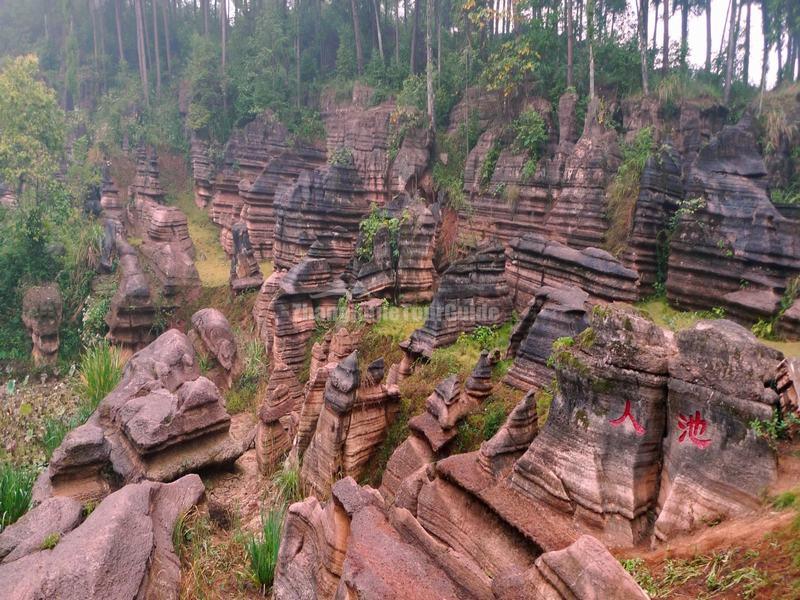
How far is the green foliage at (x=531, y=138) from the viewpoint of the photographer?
12.7m

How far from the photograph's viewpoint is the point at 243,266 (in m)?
15.6

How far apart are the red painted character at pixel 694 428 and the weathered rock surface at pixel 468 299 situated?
4.98 metres

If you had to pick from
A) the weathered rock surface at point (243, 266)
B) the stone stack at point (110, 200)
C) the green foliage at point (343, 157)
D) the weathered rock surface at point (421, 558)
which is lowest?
the weathered rock surface at point (421, 558)

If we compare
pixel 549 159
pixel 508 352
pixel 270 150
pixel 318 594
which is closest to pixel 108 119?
pixel 270 150

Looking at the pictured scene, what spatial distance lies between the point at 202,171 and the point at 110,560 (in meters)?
19.3

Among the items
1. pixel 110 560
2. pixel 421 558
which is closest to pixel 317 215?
pixel 110 560

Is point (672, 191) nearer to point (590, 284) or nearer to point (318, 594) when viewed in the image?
point (590, 284)

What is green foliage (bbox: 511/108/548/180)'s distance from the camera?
12742mm

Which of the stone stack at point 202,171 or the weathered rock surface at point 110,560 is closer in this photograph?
the weathered rock surface at point 110,560

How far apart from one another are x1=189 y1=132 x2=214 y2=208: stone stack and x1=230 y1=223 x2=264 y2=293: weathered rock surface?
5.46 m

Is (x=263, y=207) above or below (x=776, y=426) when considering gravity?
above

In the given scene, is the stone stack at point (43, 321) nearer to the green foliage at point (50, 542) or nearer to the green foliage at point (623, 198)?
the green foliage at point (50, 542)

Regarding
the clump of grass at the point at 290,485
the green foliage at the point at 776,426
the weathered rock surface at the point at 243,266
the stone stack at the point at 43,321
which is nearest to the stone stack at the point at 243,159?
the weathered rock surface at the point at 243,266

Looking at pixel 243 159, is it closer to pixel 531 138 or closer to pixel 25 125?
pixel 25 125
